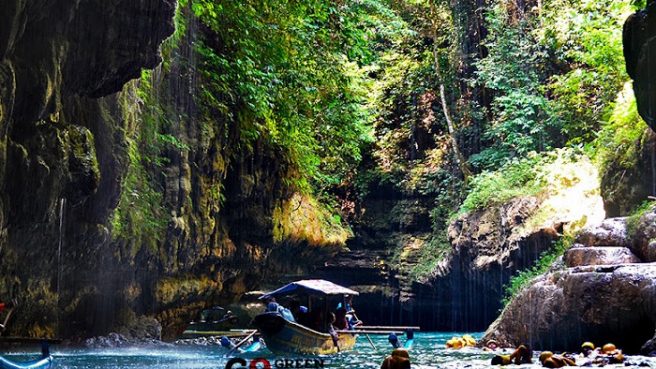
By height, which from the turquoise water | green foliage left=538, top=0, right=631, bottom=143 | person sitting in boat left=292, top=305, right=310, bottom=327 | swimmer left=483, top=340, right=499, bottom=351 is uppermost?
green foliage left=538, top=0, right=631, bottom=143

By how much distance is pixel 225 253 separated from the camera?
1773cm

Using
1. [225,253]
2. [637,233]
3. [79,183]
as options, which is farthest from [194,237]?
Result: [637,233]

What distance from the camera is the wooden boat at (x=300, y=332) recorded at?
14.2 m

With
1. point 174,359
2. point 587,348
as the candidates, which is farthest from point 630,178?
point 174,359

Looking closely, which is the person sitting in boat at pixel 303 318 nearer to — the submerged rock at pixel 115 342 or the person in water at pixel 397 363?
the submerged rock at pixel 115 342

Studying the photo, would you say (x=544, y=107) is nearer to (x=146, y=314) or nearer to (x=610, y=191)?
(x=610, y=191)

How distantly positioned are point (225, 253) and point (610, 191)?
1040 centimetres

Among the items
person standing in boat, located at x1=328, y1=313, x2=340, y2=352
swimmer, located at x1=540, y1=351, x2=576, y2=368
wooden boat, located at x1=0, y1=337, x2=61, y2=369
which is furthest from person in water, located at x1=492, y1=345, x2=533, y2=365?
wooden boat, located at x1=0, y1=337, x2=61, y2=369

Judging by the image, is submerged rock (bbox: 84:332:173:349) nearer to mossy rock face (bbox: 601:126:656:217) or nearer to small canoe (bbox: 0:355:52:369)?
small canoe (bbox: 0:355:52:369)

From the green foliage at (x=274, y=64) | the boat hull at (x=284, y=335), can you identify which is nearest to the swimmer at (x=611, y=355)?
the boat hull at (x=284, y=335)

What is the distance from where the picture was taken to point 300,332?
14625 millimetres

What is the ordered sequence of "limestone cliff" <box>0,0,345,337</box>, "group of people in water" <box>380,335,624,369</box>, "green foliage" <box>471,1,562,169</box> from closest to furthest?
"limestone cliff" <box>0,0,345,337</box> → "group of people in water" <box>380,335,624,369</box> → "green foliage" <box>471,1,562,169</box>

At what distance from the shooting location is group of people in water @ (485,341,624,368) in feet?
33.9

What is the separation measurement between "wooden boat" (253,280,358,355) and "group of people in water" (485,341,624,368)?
4673mm
